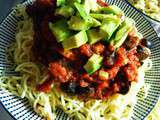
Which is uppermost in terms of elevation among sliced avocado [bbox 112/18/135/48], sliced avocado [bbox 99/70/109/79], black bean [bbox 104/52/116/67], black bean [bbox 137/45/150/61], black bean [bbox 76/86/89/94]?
sliced avocado [bbox 112/18/135/48]

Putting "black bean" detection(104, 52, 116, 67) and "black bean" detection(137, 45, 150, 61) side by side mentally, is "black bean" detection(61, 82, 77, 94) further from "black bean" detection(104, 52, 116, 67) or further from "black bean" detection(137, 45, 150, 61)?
"black bean" detection(137, 45, 150, 61)

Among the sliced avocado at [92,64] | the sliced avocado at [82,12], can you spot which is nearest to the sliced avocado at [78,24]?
the sliced avocado at [82,12]

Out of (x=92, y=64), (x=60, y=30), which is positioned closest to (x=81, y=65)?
(x=92, y=64)

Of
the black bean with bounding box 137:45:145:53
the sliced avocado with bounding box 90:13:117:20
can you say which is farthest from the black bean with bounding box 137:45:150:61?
the sliced avocado with bounding box 90:13:117:20

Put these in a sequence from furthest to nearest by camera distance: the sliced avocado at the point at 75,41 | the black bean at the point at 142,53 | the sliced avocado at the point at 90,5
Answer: the black bean at the point at 142,53, the sliced avocado at the point at 90,5, the sliced avocado at the point at 75,41

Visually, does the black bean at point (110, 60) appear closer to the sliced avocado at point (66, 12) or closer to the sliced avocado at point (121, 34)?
the sliced avocado at point (121, 34)

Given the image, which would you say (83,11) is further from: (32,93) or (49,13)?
(32,93)
